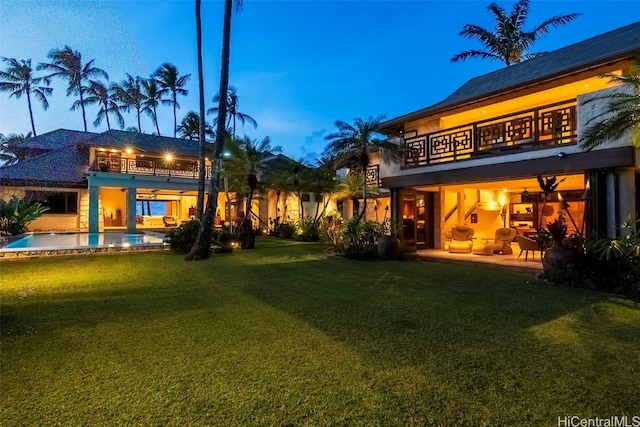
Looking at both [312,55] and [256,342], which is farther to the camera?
[312,55]

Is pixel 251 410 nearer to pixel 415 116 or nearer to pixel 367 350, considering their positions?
pixel 367 350

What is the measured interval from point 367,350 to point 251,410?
1.76 meters

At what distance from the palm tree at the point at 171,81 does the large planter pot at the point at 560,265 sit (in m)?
38.7

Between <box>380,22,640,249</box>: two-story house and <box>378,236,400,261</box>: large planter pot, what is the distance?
1595mm

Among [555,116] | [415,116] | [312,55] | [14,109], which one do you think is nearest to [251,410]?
[555,116]

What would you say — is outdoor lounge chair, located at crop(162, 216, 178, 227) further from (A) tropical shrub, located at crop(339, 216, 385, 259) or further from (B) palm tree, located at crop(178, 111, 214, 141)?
(A) tropical shrub, located at crop(339, 216, 385, 259)

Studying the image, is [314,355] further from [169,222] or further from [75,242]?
[169,222]

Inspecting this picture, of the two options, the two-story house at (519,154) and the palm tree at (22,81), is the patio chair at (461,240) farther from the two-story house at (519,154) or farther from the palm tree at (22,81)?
the palm tree at (22,81)

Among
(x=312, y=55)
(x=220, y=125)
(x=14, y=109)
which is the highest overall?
(x=312, y=55)

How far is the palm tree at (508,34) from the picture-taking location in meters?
25.6

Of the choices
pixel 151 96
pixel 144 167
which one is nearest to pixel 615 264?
pixel 144 167

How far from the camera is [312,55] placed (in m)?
112

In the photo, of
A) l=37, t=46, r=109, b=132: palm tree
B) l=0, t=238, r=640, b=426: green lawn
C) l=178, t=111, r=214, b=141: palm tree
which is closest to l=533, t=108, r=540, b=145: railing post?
l=0, t=238, r=640, b=426: green lawn

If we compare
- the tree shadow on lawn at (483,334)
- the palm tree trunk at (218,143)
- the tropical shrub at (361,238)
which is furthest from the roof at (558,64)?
the palm tree trunk at (218,143)
